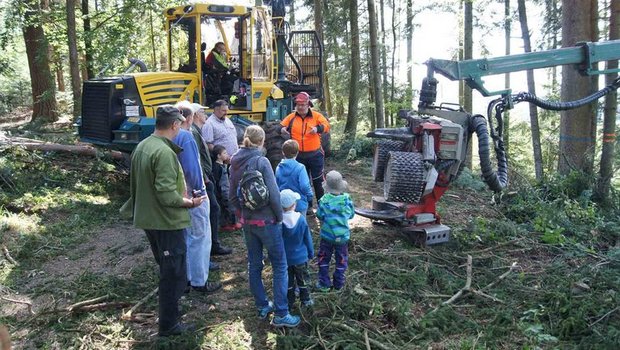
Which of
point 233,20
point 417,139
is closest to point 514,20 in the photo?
point 233,20

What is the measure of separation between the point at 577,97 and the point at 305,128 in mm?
5563

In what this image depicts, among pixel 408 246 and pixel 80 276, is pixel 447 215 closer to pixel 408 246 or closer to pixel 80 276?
pixel 408 246

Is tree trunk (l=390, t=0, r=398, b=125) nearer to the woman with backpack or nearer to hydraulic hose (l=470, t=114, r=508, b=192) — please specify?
hydraulic hose (l=470, t=114, r=508, b=192)

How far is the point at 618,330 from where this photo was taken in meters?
4.39

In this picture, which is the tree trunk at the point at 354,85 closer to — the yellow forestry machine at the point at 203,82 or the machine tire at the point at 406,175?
the yellow forestry machine at the point at 203,82

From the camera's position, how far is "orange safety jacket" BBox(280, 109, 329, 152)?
24.0ft

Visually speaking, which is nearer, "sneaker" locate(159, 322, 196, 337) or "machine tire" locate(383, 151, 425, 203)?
"sneaker" locate(159, 322, 196, 337)

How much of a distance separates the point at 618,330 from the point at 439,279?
1.74 metres

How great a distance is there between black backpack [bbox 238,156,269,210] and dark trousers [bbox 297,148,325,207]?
9.99 feet

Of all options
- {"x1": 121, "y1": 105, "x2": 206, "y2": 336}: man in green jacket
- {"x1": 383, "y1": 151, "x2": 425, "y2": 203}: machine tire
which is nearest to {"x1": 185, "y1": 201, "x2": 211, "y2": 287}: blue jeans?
{"x1": 121, "y1": 105, "x2": 206, "y2": 336}: man in green jacket

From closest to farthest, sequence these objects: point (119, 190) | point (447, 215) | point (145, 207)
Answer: point (145, 207)
point (447, 215)
point (119, 190)

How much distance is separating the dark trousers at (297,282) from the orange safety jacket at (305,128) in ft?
9.35

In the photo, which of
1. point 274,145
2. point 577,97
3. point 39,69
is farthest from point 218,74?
point 39,69

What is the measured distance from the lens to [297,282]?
15.6 feet
